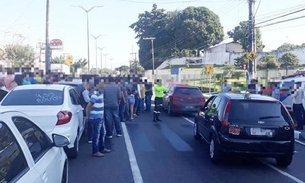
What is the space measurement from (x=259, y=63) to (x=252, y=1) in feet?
97.6

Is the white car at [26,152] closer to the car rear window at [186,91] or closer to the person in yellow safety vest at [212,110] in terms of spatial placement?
the person in yellow safety vest at [212,110]

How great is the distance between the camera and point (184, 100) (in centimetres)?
1838

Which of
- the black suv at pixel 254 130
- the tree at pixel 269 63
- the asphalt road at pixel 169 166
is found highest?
the tree at pixel 269 63

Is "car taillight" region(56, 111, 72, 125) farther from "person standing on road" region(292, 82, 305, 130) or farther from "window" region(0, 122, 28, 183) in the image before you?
"person standing on road" region(292, 82, 305, 130)

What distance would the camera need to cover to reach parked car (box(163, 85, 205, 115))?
60.0ft

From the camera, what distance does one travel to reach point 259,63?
53.2m

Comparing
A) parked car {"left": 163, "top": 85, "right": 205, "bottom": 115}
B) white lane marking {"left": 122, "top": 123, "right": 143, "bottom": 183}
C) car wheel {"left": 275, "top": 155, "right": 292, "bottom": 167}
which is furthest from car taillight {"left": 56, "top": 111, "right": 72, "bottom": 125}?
parked car {"left": 163, "top": 85, "right": 205, "bottom": 115}

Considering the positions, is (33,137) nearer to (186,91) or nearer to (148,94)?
(186,91)

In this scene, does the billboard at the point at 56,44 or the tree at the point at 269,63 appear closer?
the billboard at the point at 56,44

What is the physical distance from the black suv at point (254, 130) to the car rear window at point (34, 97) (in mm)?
3375

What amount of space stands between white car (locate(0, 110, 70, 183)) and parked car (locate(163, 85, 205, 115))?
1371cm

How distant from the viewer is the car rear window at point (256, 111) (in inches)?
323

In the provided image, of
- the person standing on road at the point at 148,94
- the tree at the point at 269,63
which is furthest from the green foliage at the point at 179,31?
the person standing on road at the point at 148,94

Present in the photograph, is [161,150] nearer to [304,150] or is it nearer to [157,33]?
[304,150]
